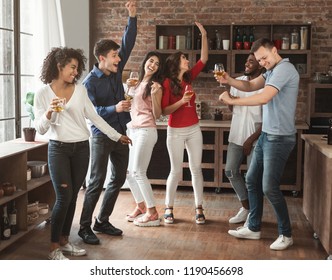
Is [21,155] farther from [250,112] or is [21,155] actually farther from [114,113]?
[250,112]

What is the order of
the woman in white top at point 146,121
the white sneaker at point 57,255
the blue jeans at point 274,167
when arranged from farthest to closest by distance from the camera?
1. the woman in white top at point 146,121
2. the blue jeans at point 274,167
3. the white sneaker at point 57,255

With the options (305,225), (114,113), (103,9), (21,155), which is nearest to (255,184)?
→ (305,225)

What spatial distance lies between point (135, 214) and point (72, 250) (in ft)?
4.20

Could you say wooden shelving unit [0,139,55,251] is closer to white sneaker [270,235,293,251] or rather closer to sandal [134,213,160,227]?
sandal [134,213,160,227]

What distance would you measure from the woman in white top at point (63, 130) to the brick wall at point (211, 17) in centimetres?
364

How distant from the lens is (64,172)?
414 cm

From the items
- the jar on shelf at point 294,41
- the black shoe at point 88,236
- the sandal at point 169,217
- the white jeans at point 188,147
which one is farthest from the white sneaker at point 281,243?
the jar on shelf at point 294,41

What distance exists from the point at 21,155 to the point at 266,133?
1.95 m

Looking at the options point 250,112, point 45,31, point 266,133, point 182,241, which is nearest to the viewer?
point 266,133

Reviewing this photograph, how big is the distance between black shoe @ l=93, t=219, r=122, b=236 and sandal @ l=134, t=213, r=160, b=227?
0.32 metres

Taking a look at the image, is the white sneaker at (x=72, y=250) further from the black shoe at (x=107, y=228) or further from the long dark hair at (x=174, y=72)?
the long dark hair at (x=174, y=72)

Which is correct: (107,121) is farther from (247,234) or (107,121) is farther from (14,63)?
(14,63)

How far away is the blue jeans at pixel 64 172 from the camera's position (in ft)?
13.6

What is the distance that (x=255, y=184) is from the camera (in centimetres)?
492
